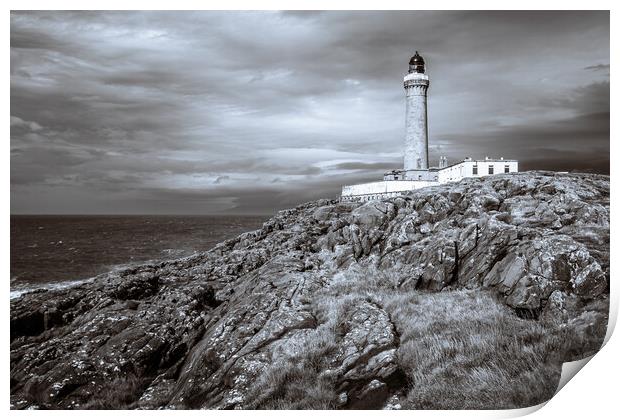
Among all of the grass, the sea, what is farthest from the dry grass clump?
the sea

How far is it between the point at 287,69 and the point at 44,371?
29.9 feet

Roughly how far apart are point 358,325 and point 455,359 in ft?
6.78

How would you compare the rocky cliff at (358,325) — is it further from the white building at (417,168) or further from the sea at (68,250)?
the white building at (417,168)

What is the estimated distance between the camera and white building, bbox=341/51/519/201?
2031cm

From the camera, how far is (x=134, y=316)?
35.4ft

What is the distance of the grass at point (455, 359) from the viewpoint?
703 centimetres

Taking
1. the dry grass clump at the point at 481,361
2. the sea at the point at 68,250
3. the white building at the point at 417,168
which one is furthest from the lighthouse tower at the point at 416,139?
the dry grass clump at the point at 481,361

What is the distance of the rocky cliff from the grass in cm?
3

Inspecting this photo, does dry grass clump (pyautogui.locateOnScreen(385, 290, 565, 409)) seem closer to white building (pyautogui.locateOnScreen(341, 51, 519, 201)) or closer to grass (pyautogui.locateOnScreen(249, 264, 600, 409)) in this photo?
grass (pyautogui.locateOnScreen(249, 264, 600, 409))

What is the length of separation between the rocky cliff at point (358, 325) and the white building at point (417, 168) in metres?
7.08

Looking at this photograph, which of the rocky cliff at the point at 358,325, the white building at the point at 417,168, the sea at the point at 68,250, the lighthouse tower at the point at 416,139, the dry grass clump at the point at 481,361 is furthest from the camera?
the lighthouse tower at the point at 416,139

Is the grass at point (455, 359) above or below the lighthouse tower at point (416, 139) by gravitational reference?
below
